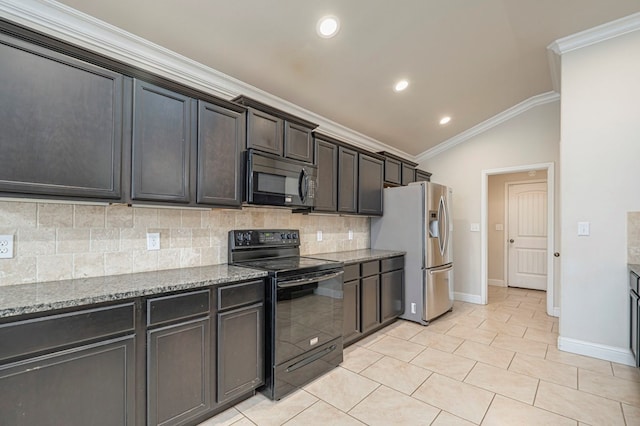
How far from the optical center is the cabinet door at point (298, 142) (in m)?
2.76

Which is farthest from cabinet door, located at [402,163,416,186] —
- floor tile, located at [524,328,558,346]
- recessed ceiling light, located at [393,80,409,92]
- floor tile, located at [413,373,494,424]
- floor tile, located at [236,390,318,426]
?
floor tile, located at [236,390,318,426]

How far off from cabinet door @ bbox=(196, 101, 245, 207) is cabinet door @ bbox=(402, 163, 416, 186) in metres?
2.88

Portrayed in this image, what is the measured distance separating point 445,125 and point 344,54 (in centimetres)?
253

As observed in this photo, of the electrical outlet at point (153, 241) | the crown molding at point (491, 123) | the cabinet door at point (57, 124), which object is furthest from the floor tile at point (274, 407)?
the crown molding at point (491, 123)

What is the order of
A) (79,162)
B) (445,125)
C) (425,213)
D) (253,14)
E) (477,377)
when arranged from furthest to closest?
(445,125) → (425,213) → (477,377) → (253,14) → (79,162)

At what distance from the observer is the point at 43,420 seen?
1338 mm

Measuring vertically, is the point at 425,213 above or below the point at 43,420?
above

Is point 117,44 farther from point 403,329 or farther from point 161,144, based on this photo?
point 403,329

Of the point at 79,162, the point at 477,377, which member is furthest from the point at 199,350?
the point at 477,377

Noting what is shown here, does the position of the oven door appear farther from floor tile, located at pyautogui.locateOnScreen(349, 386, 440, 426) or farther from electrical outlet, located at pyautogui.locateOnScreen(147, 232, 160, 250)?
electrical outlet, located at pyautogui.locateOnScreen(147, 232, 160, 250)

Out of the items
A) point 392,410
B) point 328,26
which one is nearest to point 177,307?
point 392,410

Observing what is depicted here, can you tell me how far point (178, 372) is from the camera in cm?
177

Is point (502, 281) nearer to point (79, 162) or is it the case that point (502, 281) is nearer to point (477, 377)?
point (477, 377)

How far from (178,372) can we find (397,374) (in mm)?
1723
